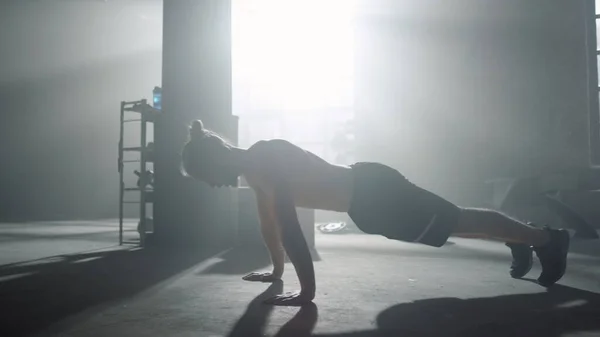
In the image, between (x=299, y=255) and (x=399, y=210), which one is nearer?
(x=299, y=255)

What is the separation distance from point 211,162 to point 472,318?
41.3 inches

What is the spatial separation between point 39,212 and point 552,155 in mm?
10720

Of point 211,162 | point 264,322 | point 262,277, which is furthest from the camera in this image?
point 262,277

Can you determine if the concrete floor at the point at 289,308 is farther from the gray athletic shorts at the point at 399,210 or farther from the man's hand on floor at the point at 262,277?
the gray athletic shorts at the point at 399,210

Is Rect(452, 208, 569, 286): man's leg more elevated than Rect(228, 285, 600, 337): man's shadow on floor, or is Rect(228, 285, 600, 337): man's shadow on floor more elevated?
Rect(452, 208, 569, 286): man's leg

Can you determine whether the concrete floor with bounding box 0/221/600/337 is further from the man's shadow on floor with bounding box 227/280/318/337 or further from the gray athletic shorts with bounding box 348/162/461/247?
the gray athletic shorts with bounding box 348/162/461/247

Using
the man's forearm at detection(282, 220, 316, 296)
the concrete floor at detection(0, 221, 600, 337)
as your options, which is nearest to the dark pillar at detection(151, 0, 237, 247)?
the concrete floor at detection(0, 221, 600, 337)

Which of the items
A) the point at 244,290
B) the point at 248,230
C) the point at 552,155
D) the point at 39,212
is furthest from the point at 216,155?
the point at 39,212

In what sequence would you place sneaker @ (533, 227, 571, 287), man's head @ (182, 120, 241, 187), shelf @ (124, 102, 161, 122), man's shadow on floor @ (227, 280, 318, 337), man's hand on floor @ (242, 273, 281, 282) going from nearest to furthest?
1. man's shadow on floor @ (227, 280, 318, 337)
2. man's head @ (182, 120, 241, 187)
3. sneaker @ (533, 227, 571, 287)
4. man's hand on floor @ (242, 273, 281, 282)
5. shelf @ (124, 102, 161, 122)

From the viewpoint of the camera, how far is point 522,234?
195 cm

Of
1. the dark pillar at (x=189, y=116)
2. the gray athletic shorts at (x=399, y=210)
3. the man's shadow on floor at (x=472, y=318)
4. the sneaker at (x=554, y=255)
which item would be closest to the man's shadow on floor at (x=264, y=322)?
the man's shadow on floor at (x=472, y=318)

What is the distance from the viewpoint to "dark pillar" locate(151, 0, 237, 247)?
3.96 meters

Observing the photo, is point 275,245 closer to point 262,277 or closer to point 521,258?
point 262,277

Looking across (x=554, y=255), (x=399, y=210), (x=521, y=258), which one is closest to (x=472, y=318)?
(x=399, y=210)
